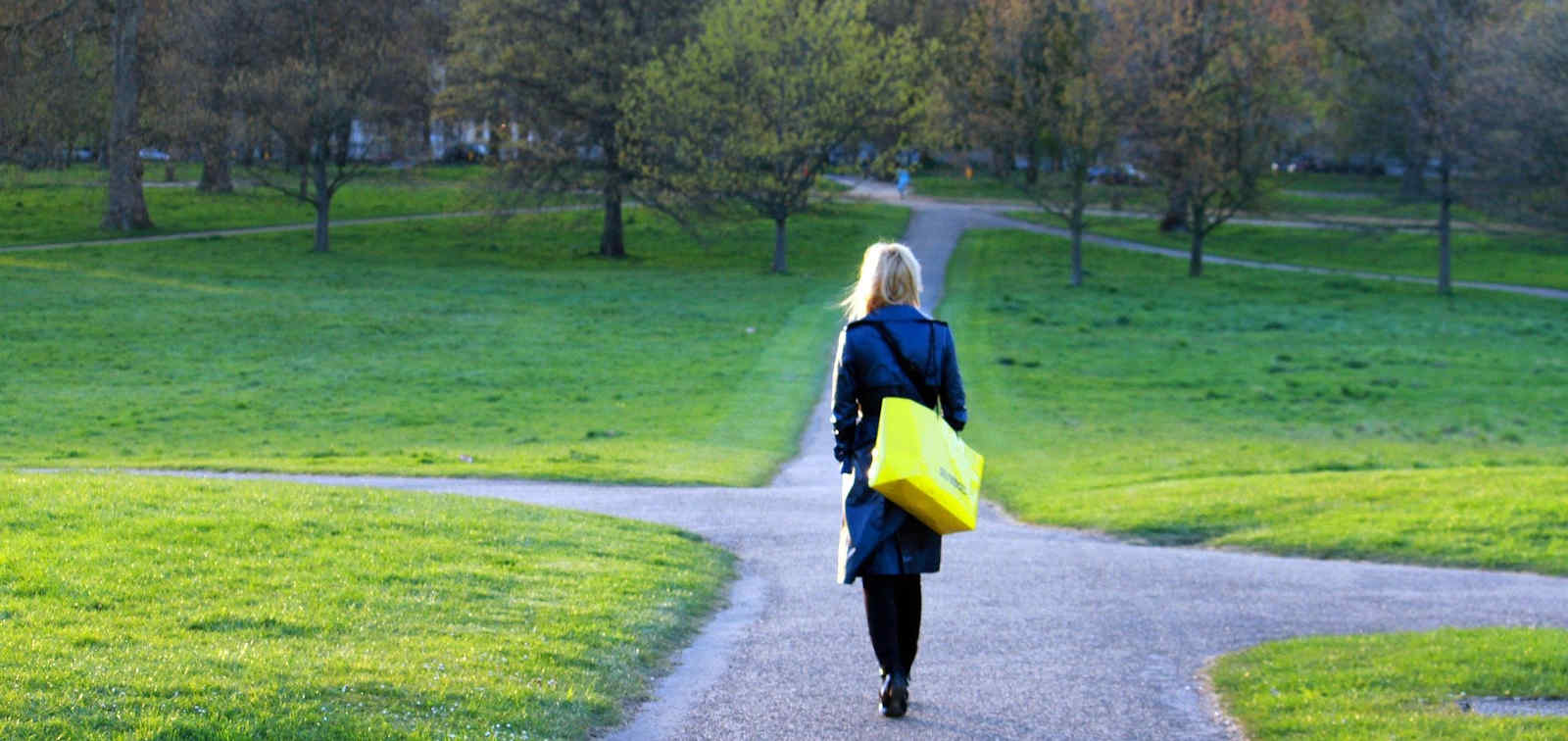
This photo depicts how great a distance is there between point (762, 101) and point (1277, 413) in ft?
87.2

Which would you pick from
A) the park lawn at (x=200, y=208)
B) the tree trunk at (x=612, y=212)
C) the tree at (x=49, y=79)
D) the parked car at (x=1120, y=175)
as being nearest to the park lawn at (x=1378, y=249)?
the parked car at (x=1120, y=175)

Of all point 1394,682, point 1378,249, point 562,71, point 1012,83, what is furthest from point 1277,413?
point 1378,249

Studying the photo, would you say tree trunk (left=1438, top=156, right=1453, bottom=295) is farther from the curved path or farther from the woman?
the woman

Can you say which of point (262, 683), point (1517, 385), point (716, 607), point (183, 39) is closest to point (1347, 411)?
point (1517, 385)

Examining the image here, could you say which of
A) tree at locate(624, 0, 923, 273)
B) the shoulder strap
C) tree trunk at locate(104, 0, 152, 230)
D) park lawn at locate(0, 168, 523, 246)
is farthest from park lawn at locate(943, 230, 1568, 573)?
tree trunk at locate(104, 0, 152, 230)

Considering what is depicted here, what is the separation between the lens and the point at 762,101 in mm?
46594

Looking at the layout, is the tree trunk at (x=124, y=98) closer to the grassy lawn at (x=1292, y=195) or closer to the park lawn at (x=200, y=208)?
the park lawn at (x=200, y=208)

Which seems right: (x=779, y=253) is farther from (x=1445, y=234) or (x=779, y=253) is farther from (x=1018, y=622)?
(x=1018, y=622)

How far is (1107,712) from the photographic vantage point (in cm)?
688

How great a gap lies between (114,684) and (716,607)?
13.3ft

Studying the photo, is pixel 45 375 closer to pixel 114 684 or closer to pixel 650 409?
pixel 650 409

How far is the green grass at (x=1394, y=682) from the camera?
631 centimetres

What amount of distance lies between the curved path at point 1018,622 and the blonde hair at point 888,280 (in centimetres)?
184

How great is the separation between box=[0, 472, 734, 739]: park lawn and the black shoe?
1.16 meters
